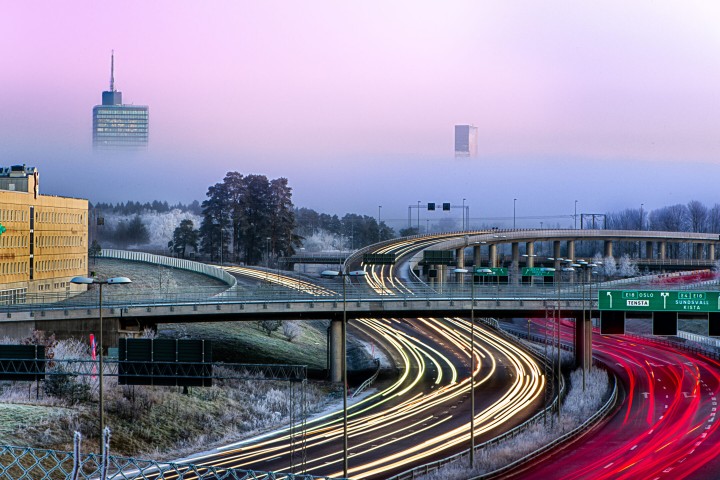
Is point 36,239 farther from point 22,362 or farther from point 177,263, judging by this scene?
point 177,263

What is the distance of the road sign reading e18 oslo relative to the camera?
83.4m

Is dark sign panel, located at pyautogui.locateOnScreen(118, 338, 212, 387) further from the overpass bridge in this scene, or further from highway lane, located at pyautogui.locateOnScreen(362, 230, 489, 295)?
highway lane, located at pyautogui.locateOnScreen(362, 230, 489, 295)

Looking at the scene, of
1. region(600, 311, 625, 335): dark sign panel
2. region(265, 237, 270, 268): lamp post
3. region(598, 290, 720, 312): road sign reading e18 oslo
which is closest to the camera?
region(598, 290, 720, 312): road sign reading e18 oslo

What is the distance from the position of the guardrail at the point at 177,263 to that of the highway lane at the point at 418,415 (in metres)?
28.3

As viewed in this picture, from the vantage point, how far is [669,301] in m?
84.0

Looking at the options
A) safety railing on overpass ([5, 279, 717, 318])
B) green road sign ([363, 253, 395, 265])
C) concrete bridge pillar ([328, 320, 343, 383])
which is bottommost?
concrete bridge pillar ([328, 320, 343, 383])

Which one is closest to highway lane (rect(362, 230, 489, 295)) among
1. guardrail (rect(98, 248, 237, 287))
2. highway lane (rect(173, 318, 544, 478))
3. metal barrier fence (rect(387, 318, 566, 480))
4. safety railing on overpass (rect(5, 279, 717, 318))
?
highway lane (rect(173, 318, 544, 478))

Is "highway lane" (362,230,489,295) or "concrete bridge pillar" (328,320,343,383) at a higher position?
"highway lane" (362,230,489,295)

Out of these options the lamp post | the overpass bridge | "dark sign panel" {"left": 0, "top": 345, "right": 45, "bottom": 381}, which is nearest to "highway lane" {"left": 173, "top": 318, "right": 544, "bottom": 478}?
the overpass bridge

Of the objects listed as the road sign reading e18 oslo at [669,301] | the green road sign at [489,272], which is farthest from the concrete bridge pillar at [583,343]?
the green road sign at [489,272]

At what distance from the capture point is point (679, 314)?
3457 inches

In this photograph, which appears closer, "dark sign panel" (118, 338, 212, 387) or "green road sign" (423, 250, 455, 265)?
"dark sign panel" (118, 338, 212, 387)

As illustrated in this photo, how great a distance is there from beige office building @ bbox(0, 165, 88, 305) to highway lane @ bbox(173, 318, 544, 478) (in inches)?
1378

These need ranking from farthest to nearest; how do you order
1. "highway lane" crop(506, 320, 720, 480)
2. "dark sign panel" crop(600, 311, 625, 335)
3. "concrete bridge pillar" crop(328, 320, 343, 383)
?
"dark sign panel" crop(600, 311, 625, 335), "concrete bridge pillar" crop(328, 320, 343, 383), "highway lane" crop(506, 320, 720, 480)
